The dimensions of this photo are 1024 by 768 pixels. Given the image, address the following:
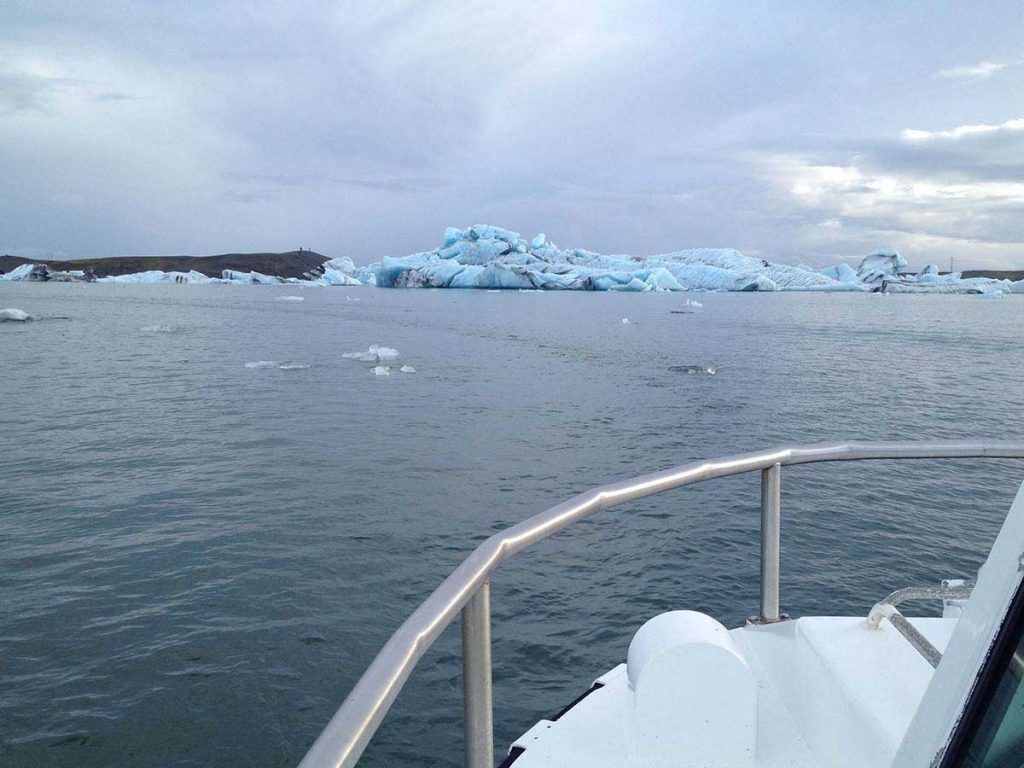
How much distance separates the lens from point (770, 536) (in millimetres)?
2223

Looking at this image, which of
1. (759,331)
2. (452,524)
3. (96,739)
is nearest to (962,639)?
(96,739)

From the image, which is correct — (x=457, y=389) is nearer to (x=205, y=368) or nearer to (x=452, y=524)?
(x=205, y=368)

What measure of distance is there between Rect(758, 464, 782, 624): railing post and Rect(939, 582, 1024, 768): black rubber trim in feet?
4.17

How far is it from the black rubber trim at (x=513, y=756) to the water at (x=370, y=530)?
3454 mm

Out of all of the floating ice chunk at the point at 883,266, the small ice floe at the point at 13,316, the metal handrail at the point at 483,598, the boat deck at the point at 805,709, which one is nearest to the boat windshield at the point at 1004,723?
the metal handrail at the point at 483,598

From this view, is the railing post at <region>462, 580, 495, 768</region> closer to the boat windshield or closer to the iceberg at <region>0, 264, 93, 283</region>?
the boat windshield

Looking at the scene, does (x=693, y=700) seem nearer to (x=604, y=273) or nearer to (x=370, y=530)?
(x=370, y=530)

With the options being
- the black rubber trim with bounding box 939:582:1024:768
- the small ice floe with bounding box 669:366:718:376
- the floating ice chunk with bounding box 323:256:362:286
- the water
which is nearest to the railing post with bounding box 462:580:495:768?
the black rubber trim with bounding box 939:582:1024:768

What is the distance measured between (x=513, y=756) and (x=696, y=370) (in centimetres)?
2127

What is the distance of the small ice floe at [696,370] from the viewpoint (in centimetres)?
2189

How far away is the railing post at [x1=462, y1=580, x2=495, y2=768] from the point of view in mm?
1329

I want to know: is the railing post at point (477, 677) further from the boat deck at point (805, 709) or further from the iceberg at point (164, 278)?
the iceberg at point (164, 278)

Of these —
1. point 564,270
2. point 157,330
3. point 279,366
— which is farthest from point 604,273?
point 279,366

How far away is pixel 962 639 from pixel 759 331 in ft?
130
